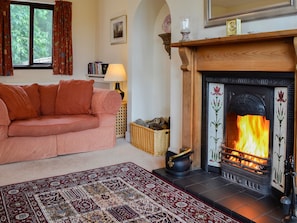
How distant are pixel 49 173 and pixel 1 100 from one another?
3.18ft

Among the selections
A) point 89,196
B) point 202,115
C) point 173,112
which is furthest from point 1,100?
point 202,115

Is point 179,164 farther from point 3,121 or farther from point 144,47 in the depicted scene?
point 144,47

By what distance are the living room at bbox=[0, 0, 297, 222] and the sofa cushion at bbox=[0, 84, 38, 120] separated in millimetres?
1349

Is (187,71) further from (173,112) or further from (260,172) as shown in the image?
(260,172)

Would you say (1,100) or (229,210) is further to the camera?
(1,100)

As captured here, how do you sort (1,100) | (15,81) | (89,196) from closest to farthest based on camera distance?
(89,196) → (1,100) → (15,81)

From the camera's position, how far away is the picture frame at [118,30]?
181 inches

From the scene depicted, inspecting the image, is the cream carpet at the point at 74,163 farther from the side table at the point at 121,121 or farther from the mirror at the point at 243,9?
the mirror at the point at 243,9

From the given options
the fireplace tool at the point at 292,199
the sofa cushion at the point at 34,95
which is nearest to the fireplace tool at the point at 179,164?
the fireplace tool at the point at 292,199

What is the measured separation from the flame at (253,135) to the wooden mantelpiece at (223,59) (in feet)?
1.32

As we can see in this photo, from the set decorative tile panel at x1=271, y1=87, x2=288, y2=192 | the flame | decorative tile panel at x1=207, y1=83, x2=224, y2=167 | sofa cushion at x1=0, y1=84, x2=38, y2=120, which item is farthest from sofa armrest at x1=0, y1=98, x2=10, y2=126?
decorative tile panel at x1=271, y1=87, x2=288, y2=192

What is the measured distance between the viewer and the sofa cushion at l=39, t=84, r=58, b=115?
13.6 ft

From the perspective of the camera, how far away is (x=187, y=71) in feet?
10.2

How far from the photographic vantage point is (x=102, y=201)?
8.10 feet
